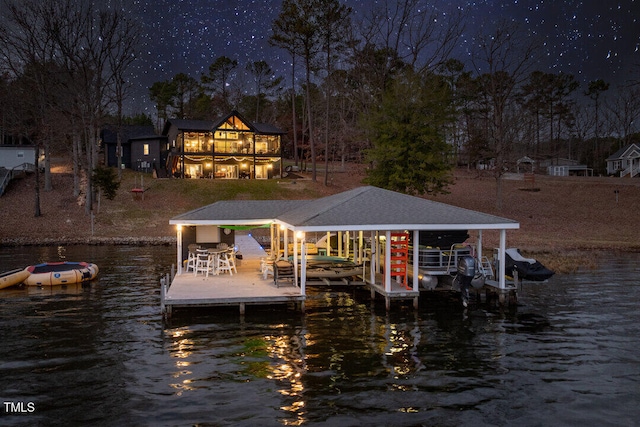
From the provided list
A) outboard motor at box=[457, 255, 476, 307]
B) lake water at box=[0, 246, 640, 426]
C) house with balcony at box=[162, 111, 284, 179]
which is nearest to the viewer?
lake water at box=[0, 246, 640, 426]

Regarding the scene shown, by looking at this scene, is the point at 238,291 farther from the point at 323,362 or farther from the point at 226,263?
the point at 323,362

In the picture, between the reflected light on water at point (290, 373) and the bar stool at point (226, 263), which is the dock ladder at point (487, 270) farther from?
the bar stool at point (226, 263)

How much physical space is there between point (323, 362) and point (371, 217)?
7071mm

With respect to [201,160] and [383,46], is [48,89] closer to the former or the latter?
[201,160]

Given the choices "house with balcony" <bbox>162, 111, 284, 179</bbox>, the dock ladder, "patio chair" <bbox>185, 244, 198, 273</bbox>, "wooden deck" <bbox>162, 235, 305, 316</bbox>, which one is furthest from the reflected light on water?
"house with balcony" <bbox>162, 111, 284, 179</bbox>

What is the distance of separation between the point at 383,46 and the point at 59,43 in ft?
96.4

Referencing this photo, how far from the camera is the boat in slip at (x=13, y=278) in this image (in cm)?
2420

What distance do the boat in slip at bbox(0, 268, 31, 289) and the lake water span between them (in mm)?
1051

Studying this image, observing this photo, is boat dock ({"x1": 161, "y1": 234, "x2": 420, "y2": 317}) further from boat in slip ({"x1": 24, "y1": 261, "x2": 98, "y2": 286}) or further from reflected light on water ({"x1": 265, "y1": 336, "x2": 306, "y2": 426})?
boat in slip ({"x1": 24, "y1": 261, "x2": 98, "y2": 286})

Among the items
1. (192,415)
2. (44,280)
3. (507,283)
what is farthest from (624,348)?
(44,280)

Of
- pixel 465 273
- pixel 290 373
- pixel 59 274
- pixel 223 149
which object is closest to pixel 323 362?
pixel 290 373

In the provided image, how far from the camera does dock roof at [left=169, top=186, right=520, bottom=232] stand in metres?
19.7

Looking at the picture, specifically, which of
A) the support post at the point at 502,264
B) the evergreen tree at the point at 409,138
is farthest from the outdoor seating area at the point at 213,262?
the evergreen tree at the point at 409,138

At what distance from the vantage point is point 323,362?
14.8 metres
